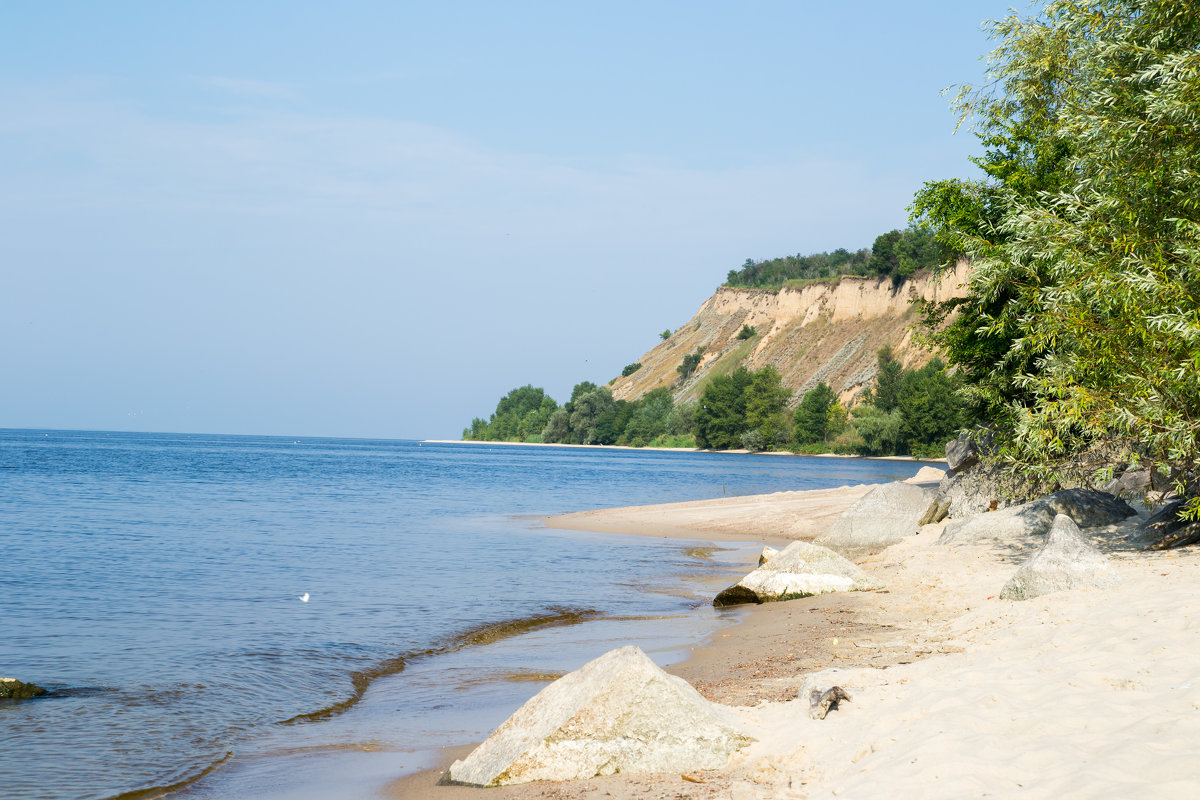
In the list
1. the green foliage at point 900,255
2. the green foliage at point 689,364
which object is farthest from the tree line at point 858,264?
the green foliage at point 689,364

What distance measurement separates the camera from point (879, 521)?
22859mm

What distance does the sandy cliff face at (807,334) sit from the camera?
124 metres

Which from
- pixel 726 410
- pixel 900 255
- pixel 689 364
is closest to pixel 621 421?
pixel 689 364

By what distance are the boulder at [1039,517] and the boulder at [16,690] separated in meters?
15.9

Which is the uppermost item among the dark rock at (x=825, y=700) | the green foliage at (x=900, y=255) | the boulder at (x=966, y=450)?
the green foliage at (x=900, y=255)

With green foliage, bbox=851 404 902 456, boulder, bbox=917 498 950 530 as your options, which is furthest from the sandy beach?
green foliage, bbox=851 404 902 456

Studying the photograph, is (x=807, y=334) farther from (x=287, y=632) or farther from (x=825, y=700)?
(x=825, y=700)

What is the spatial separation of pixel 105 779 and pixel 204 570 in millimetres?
13456

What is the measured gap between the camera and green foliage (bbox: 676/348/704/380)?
560ft

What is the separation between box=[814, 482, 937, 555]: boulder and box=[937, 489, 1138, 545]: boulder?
3893mm

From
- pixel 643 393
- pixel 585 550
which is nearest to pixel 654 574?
pixel 585 550

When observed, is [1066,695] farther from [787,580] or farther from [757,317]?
[757,317]

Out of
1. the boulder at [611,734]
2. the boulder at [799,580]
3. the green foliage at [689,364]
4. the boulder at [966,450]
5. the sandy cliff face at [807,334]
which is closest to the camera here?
the boulder at [611,734]

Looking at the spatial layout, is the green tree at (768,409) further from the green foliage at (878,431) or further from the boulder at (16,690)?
the boulder at (16,690)
